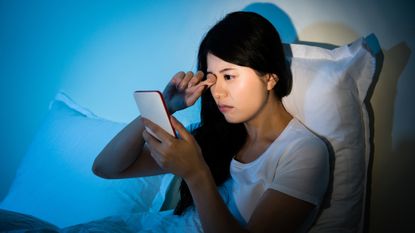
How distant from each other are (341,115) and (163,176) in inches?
31.1

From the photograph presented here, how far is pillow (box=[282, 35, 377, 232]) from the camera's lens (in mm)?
866

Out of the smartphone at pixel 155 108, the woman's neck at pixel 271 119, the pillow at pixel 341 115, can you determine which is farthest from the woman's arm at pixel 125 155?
the pillow at pixel 341 115

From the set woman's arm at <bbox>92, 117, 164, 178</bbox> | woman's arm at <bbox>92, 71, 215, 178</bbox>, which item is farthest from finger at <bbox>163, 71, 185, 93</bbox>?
woman's arm at <bbox>92, 117, 164, 178</bbox>

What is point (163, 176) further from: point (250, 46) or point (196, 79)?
point (250, 46)

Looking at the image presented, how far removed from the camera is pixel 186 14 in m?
1.43

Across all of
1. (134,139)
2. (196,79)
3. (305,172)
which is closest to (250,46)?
(196,79)

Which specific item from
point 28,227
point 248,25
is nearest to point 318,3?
point 248,25

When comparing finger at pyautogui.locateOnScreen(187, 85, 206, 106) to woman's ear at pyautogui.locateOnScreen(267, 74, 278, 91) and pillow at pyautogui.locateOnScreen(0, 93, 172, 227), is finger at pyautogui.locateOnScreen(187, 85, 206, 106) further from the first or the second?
pillow at pyautogui.locateOnScreen(0, 93, 172, 227)

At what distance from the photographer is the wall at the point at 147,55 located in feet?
3.22

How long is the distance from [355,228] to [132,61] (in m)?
1.21

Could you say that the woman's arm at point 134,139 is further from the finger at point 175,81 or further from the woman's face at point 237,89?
the woman's face at point 237,89

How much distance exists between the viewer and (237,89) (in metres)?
0.86

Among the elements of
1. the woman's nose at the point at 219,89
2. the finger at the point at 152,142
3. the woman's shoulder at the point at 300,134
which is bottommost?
the woman's shoulder at the point at 300,134

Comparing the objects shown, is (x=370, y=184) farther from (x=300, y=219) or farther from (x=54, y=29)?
(x=54, y=29)
